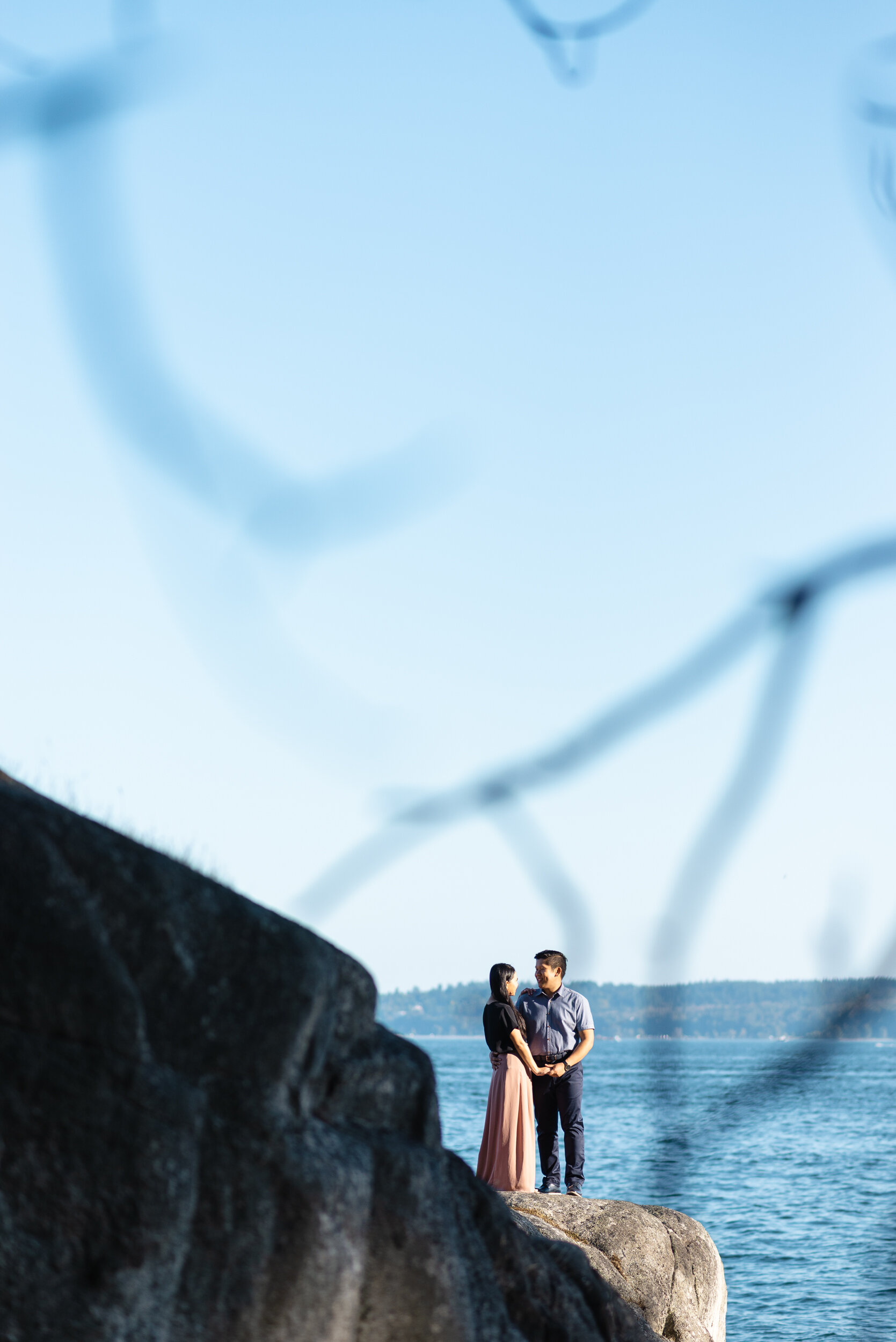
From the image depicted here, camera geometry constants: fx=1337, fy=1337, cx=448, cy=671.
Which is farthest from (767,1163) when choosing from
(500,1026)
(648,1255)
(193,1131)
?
(193,1131)

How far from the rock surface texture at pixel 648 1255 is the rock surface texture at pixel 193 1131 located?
17.5 ft

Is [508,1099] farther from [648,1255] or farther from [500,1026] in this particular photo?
[648,1255]

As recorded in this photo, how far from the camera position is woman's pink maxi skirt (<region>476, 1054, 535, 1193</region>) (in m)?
9.39

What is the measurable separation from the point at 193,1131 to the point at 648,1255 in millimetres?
7089

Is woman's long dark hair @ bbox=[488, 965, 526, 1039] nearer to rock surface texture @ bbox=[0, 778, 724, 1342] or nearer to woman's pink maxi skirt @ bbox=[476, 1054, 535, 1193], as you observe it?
woman's pink maxi skirt @ bbox=[476, 1054, 535, 1193]

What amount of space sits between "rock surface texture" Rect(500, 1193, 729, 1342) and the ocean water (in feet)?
1.48

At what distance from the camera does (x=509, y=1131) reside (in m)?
9.45

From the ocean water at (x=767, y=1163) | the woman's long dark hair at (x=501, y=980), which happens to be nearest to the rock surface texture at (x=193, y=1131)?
the ocean water at (x=767, y=1163)

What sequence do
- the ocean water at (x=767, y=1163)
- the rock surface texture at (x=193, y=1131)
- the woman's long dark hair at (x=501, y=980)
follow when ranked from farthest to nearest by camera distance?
the woman's long dark hair at (x=501, y=980) → the rock surface texture at (x=193, y=1131) → the ocean water at (x=767, y=1163)

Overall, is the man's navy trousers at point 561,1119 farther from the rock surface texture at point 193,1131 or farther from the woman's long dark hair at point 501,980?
the rock surface texture at point 193,1131

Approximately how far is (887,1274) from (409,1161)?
125 inches

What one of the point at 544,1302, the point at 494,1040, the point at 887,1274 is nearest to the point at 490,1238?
the point at 544,1302

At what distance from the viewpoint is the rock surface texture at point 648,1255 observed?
936 cm

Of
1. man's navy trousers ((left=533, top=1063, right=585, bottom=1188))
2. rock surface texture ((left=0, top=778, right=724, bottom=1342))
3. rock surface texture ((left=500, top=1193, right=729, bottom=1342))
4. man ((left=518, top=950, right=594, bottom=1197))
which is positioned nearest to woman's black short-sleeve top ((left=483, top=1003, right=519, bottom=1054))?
man ((left=518, top=950, right=594, bottom=1197))
